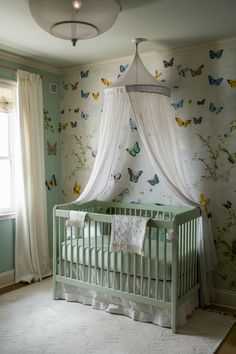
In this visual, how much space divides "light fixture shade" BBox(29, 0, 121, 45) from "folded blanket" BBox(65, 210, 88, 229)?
5.14 feet

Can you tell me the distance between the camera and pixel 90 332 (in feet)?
9.57

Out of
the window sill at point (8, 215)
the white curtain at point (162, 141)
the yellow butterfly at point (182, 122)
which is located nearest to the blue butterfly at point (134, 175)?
the white curtain at point (162, 141)

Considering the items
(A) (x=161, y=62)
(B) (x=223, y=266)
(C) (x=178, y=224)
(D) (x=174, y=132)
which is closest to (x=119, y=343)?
(C) (x=178, y=224)

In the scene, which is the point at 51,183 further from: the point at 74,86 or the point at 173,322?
the point at 173,322

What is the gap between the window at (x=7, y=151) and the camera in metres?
3.98

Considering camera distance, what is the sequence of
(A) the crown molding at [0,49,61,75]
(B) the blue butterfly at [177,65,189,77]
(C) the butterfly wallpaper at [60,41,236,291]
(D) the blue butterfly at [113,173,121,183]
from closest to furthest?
(C) the butterfly wallpaper at [60,41,236,291], (B) the blue butterfly at [177,65,189,77], (A) the crown molding at [0,49,61,75], (D) the blue butterfly at [113,173,121,183]

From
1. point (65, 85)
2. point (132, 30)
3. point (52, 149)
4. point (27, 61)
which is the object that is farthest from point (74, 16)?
point (52, 149)

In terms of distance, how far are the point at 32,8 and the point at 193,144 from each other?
196 cm

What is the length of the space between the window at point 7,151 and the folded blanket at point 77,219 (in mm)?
954

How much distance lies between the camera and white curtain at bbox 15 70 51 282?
404cm

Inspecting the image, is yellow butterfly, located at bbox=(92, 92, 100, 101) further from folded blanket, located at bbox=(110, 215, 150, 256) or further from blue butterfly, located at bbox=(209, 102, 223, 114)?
folded blanket, located at bbox=(110, 215, 150, 256)

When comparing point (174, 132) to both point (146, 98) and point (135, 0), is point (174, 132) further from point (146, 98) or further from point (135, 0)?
point (135, 0)

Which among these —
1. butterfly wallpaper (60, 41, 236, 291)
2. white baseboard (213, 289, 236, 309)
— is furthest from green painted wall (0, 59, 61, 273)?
white baseboard (213, 289, 236, 309)

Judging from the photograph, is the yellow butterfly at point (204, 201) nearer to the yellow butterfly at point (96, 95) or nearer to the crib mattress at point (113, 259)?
the crib mattress at point (113, 259)
